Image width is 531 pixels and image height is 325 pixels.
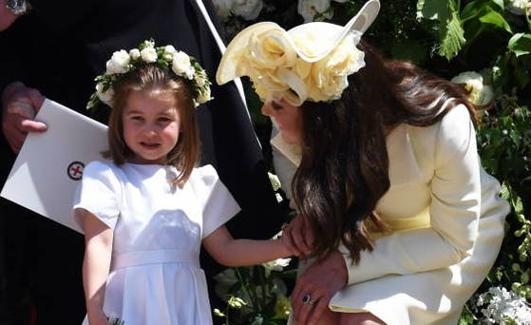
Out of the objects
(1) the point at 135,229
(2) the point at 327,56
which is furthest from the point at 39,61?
(2) the point at 327,56

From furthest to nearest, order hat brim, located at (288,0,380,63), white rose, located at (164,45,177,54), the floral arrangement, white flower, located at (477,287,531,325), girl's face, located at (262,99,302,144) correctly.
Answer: the floral arrangement, white flower, located at (477,287,531,325), white rose, located at (164,45,177,54), girl's face, located at (262,99,302,144), hat brim, located at (288,0,380,63)

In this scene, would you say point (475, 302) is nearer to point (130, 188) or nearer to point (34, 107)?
point (130, 188)

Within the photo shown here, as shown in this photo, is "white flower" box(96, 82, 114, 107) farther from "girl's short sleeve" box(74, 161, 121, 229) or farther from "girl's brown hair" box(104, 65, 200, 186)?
"girl's short sleeve" box(74, 161, 121, 229)

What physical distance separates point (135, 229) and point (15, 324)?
699 mm

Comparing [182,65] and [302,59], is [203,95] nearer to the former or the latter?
[182,65]

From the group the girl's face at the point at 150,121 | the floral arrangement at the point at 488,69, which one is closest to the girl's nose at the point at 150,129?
the girl's face at the point at 150,121

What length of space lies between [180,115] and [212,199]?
264 mm

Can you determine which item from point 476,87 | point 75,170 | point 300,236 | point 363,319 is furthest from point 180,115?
point 476,87

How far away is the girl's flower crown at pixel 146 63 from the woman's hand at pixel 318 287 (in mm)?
573

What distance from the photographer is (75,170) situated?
120 inches

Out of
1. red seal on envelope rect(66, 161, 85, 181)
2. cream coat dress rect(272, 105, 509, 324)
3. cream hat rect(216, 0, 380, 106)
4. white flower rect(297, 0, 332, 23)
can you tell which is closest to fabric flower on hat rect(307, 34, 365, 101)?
cream hat rect(216, 0, 380, 106)

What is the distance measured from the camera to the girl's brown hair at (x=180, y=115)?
2.92 meters

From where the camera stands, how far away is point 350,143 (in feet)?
9.37

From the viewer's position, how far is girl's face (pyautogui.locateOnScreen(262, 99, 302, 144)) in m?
2.85
